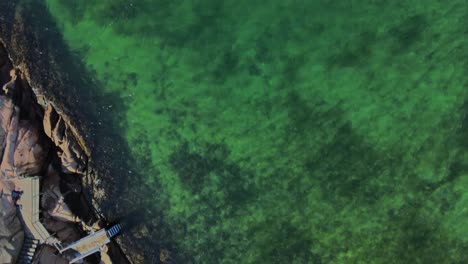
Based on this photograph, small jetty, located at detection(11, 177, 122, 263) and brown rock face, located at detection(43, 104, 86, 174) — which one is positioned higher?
brown rock face, located at detection(43, 104, 86, 174)

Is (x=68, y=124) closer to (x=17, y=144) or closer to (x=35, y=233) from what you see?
(x=17, y=144)

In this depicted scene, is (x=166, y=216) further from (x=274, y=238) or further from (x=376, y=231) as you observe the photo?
(x=376, y=231)

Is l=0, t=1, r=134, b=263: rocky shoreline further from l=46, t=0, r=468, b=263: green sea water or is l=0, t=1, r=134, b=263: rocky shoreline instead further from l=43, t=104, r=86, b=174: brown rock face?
l=46, t=0, r=468, b=263: green sea water

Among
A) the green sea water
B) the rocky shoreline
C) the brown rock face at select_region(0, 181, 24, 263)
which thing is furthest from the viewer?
the rocky shoreline

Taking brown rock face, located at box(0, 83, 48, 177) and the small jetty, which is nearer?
the small jetty

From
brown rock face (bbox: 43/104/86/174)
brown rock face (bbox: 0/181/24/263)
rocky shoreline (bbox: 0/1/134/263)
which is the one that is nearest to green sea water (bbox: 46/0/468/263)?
rocky shoreline (bbox: 0/1/134/263)

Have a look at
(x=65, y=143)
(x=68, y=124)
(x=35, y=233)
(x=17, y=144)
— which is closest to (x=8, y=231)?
(x=35, y=233)

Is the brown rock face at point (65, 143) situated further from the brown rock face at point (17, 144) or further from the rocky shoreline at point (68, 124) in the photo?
the brown rock face at point (17, 144)

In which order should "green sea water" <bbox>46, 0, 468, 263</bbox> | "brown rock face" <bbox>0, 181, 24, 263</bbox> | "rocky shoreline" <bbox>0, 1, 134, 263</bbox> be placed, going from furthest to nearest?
"rocky shoreline" <bbox>0, 1, 134, 263</bbox> < "brown rock face" <bbox>0, 181, 24, 263</bbox> < "green sea water" <bbox>46, 0, 468, 263</bbox>
